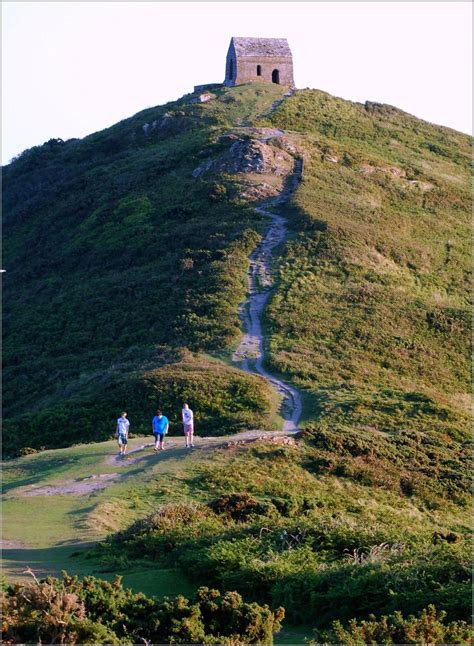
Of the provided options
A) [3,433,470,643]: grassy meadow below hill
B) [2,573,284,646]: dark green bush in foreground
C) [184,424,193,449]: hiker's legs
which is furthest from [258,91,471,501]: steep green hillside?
[2,573,284,646]: dark green bush in foreground

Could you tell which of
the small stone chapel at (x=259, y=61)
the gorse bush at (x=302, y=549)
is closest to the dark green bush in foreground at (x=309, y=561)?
the gorse bush at (x=302, y=549)

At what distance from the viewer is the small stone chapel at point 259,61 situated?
87.8 meters

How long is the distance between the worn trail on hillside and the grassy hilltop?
0.57m

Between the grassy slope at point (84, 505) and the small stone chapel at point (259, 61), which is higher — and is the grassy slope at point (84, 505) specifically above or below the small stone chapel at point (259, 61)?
below

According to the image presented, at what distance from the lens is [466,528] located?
28.0 metres

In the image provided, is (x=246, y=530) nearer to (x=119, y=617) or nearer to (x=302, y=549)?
(x=302, y=549)

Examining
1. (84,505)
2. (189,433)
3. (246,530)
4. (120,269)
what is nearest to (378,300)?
(120,269)

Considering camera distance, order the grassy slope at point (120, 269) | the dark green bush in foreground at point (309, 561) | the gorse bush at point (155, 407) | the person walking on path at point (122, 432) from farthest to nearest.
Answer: the grassy slope at point (120, 269) → the gorse bush at point (155, 407) → the person walking on path at point (122, 432) → the dark green bush in foreground at point (309, 561)

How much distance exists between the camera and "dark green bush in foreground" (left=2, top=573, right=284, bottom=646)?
14148mm

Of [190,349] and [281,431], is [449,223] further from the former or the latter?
[281,431]

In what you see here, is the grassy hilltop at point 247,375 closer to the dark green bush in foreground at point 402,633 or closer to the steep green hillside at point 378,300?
the dark green bush in foreground at point 402,633

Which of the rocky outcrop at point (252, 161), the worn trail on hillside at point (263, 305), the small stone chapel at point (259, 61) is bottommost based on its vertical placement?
the worn trail on hillside at point (263, 305)

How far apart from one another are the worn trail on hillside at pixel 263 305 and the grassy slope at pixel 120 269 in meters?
0.65

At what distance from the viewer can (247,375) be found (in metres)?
41.3
